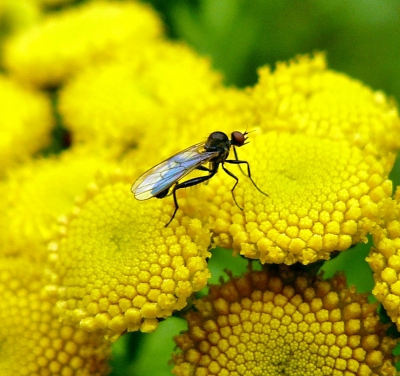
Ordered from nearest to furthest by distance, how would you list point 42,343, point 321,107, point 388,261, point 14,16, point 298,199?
point 388,261, point 298,199, point 42,343, point 321,107, point 14,16

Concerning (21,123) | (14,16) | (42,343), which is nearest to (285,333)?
(42,343)

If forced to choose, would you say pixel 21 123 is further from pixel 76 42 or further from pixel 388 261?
pixel 388 261

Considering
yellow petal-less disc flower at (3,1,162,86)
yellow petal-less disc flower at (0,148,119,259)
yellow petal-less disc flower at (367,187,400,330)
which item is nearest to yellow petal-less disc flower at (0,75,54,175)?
yellow petal-less disc flower at (3,1,162,86)

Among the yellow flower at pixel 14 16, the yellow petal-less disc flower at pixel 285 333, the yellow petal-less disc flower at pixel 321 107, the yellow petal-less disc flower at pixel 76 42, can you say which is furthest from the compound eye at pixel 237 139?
the yellow flower at pixel 14 16

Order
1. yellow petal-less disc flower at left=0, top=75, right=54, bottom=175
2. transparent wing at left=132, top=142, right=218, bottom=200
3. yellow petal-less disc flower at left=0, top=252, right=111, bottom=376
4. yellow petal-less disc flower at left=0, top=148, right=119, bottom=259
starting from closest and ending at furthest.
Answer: transparent wing at left=132, top=142, right=218, bottom=200, yellow petal-less disc flower at left=0, top=252, right=111, bottom=376, yellow petal-less disc flower at left=0, top=148, right=119, bottom=259, yellow petal-less disc flower at left=0, top=75, right=54, bottom=175

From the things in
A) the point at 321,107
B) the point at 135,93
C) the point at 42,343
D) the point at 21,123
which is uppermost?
the point at 21,123

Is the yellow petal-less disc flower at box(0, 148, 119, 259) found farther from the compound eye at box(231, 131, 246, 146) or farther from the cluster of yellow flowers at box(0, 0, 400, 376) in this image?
the compound eye at box(231, 131, 246, 146)

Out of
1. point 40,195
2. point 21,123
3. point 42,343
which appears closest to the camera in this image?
point 42,343
